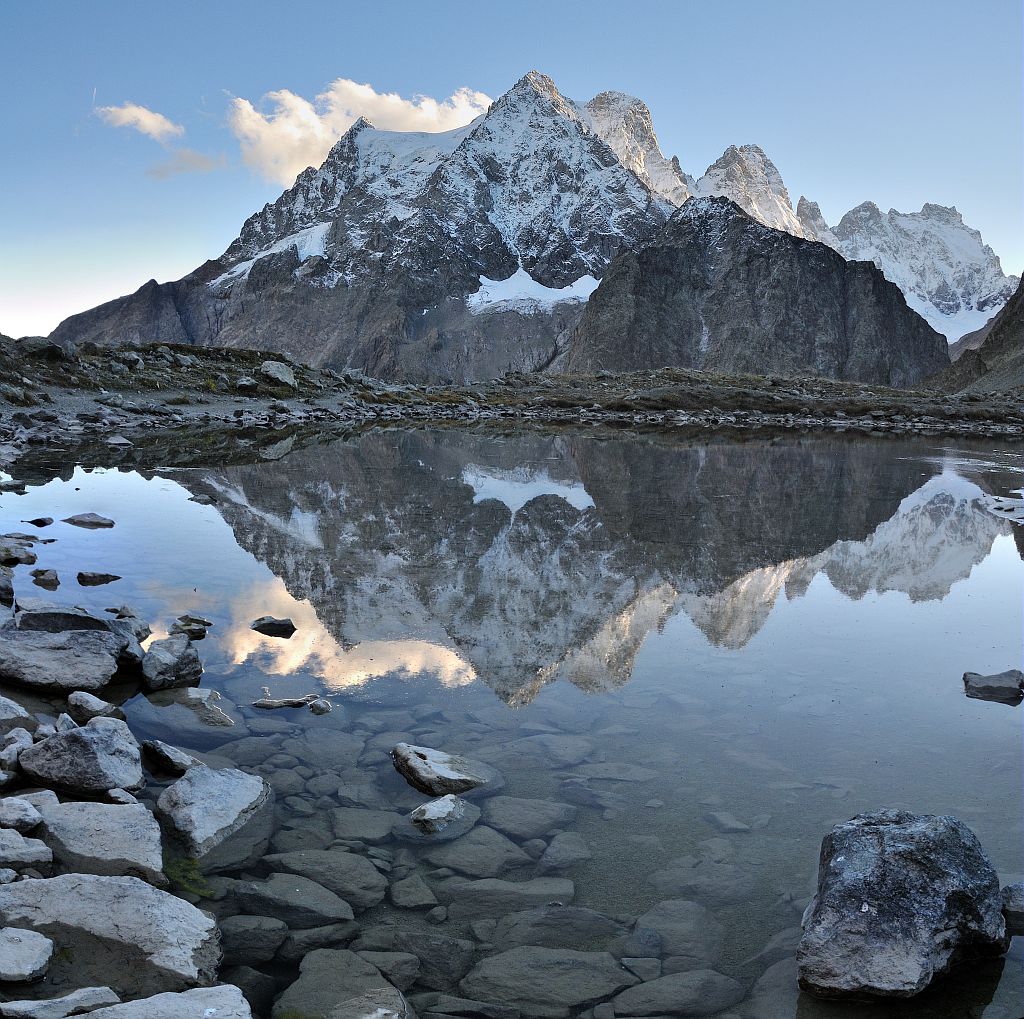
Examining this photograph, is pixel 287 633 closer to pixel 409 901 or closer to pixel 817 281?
pixel 409 901

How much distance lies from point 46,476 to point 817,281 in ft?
559

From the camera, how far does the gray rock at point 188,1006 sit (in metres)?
2.88

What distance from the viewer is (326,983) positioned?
348 centimetres

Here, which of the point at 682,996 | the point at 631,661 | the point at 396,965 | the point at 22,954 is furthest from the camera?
the point at 631,661

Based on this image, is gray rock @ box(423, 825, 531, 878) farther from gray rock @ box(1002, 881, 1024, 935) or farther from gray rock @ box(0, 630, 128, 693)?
gray rock @ box(0, 630, 128, 693)

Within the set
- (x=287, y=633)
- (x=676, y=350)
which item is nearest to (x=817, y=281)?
(x=676, y=350)

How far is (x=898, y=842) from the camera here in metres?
3.72

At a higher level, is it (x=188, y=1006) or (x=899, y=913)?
(x=899, y=913)

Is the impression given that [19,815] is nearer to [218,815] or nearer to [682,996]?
[218,815]

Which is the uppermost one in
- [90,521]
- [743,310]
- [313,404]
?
[743,310]

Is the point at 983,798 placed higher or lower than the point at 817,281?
lower

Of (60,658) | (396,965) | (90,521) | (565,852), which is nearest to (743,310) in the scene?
(90,521)

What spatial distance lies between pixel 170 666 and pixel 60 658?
32.3 inches

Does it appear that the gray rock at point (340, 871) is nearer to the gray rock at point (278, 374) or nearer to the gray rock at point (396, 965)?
the gray rock at point (396, 965)
